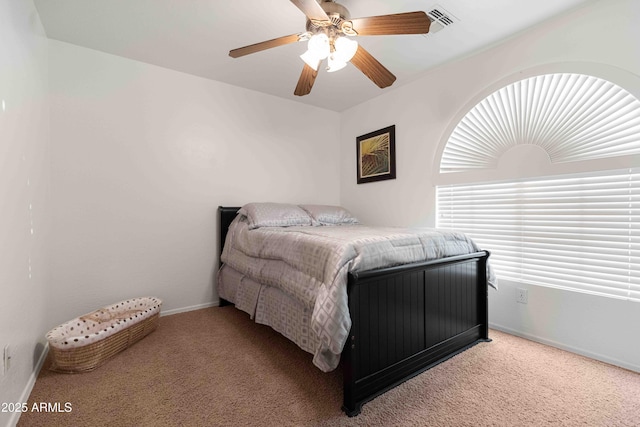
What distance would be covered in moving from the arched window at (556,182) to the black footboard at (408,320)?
49cm

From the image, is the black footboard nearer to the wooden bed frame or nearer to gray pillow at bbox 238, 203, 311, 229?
the wooden bed frame

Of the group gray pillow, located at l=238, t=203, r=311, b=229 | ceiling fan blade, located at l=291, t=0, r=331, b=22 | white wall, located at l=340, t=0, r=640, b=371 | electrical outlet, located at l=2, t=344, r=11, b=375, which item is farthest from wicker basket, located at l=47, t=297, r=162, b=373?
white wall, located at l=340, t=0, r=640, b=371

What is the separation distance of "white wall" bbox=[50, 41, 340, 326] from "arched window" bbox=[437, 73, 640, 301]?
85.9 inches

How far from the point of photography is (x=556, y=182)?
213cm

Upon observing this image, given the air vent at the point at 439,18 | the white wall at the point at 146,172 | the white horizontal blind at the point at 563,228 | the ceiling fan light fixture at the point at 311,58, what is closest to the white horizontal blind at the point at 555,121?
the white horizontal blind at the point at 563,228

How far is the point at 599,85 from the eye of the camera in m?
1.95

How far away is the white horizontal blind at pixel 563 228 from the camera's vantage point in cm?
184

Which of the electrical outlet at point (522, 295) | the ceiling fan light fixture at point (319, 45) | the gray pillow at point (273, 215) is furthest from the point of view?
the gray pillow at point (273, 215)

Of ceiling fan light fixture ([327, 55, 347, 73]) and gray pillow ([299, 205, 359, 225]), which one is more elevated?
ceiling fan light fixture ([327, 55, 347, 73])

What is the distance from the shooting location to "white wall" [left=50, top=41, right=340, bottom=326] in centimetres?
235

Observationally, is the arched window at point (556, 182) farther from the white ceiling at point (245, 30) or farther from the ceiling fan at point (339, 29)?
the ceiling fan at point (339, 29)

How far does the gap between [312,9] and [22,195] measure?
1.86m

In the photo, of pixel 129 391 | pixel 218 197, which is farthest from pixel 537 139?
pixel 129 391

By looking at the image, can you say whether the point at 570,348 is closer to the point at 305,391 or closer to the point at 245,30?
the point at 305,391
